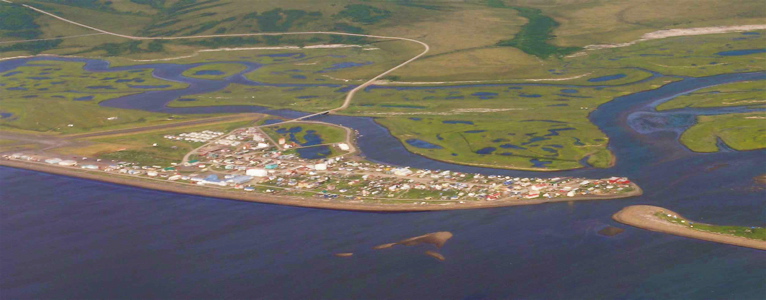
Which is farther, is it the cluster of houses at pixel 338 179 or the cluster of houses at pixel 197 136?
the cluster of houses at pixel 197 136

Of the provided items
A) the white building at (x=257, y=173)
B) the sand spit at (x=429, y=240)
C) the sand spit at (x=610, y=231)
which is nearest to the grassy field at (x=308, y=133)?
the white building at (x=257, y=173)

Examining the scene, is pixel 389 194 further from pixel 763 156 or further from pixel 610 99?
pixel 610 99

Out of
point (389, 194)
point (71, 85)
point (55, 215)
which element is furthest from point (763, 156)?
point (71, 85)

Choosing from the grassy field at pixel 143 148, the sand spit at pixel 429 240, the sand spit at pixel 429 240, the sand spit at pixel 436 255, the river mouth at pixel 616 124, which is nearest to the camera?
the sand spit at pixel 436 255

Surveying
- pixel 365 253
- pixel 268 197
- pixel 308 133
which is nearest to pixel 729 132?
pixel 365 253

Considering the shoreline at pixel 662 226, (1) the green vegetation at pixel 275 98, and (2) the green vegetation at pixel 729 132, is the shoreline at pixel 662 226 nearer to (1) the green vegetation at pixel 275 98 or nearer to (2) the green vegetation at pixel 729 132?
(2) the green vegetation at pixel 729 132

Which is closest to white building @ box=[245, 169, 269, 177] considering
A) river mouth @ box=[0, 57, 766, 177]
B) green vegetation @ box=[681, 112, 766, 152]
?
river mouth @ box=[0, 57, 766, 177]

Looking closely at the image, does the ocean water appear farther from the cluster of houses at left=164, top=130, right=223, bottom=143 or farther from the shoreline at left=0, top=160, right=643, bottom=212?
the cluster of houses at left=164, top=130, right=223, bottom=143
